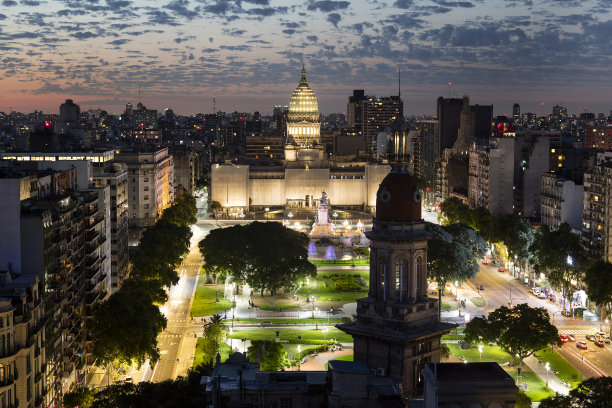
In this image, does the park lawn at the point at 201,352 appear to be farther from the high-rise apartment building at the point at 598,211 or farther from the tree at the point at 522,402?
the high-rise apartment building at the point at 598,211

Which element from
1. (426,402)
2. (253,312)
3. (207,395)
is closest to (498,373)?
(426,402)

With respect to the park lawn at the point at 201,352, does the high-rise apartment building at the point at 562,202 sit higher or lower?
higher

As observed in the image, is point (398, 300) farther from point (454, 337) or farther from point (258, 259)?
point (258, 259)

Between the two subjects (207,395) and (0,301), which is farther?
(0,301)

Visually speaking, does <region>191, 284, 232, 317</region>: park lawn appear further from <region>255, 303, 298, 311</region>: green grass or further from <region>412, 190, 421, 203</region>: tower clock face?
<region>412, 190, 421, 203</region>: tower clock face

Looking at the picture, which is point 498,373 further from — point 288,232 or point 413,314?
point 288,232

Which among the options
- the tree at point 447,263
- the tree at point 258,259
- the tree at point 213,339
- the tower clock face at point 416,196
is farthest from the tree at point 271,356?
the tree at point 447,263
